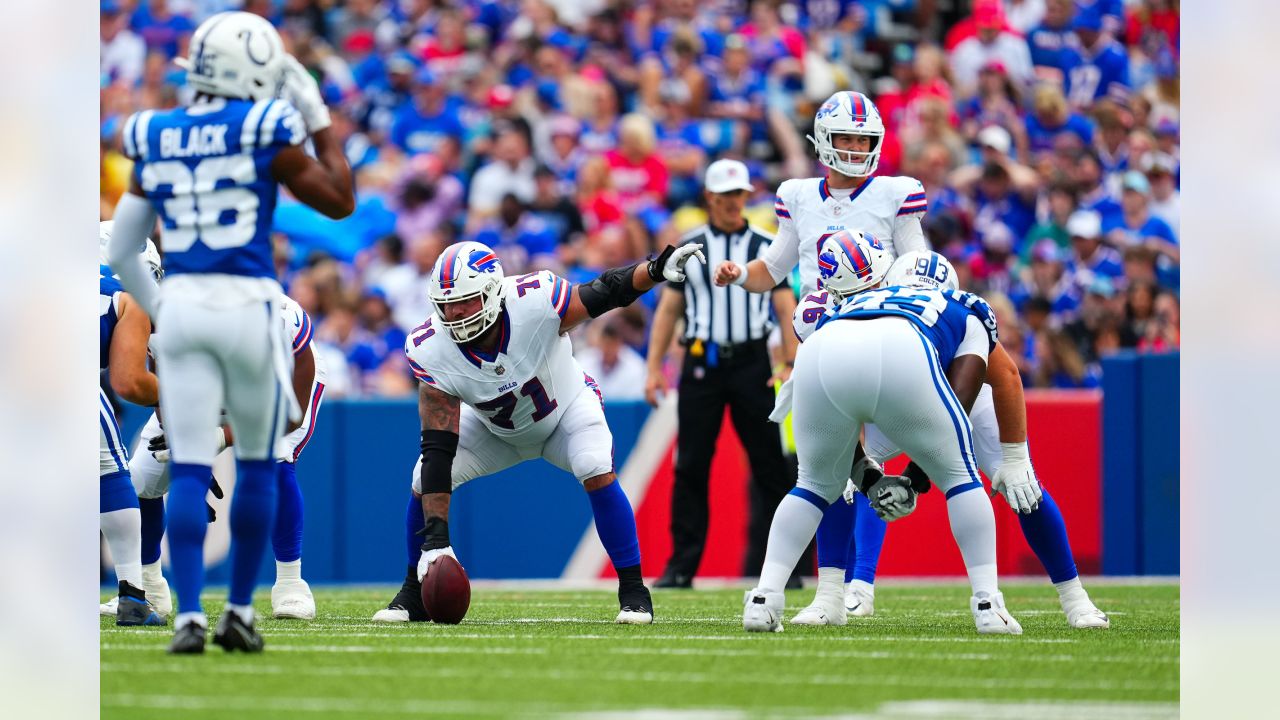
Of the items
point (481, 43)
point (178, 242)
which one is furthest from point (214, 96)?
point (481, 43)

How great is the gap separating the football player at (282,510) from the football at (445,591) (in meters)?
0.73

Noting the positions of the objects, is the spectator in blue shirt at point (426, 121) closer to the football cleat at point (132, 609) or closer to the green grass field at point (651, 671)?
the green grass field at point (651, 671)

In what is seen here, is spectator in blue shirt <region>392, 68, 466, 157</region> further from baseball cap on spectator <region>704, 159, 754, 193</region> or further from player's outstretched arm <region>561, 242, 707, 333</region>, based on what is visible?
player's outstretched arm <region>561, 242, 707, 333</region>

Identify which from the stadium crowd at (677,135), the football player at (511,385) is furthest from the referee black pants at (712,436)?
the football player at (511,385)

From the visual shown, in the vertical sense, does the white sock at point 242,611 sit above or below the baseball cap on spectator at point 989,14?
below

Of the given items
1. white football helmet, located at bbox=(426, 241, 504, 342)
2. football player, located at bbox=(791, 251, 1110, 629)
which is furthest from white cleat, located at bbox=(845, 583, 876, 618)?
white football helmet, located at bbox=(426, 241, 504, 342)

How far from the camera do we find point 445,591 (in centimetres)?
683

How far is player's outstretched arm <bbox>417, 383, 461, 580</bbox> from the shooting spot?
679 centimetres

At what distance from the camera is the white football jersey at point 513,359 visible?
693 centimetres

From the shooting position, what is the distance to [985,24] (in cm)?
1558

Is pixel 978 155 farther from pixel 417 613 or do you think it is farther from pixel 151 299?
pixel 151 299

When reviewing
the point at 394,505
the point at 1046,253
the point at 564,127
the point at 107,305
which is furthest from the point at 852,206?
the point at 564,127

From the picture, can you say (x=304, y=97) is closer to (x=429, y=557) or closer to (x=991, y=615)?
(x=429, y=557)

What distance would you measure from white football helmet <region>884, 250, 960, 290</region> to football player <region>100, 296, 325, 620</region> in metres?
2.44
